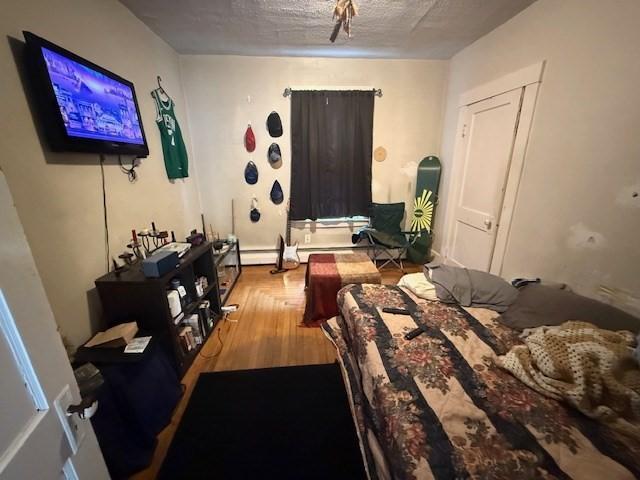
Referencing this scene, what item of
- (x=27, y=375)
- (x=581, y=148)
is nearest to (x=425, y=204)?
(x=581, y=148)

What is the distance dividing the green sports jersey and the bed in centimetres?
230

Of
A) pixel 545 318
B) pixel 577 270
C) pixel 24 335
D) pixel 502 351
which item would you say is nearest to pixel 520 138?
pixel 577 270

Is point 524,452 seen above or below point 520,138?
below

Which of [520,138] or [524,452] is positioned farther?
[520,138]

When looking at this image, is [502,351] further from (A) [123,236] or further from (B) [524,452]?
(A) [123,236]

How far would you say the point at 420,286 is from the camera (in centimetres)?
187

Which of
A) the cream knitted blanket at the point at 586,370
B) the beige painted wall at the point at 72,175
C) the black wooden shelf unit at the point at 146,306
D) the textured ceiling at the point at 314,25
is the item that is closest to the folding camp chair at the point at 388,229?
the textured ceiling at the point at 314,25

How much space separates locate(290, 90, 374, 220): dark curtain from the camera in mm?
3078

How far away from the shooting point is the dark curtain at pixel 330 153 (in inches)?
121

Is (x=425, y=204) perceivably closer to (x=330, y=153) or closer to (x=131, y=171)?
(x=330, y=153)

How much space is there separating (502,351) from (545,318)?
414 mm

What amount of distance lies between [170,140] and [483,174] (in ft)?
10.4

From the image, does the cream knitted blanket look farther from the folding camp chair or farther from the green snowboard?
the green snowboard

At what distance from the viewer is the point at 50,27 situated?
1.35 m
